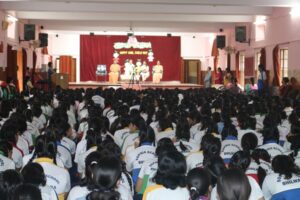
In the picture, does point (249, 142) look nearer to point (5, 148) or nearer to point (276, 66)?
point (5, 148)

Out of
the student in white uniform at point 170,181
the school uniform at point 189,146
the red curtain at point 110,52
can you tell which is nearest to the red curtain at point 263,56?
the red curtain at point 110,52

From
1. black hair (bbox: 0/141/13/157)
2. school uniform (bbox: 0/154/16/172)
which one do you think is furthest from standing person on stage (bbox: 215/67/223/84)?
school uniform (bbox: 0/154/16/172)

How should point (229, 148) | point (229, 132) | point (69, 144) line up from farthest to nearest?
point (69, 144)
point (229, 132)
point (229, 148)

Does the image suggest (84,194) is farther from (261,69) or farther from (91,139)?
(261,69)

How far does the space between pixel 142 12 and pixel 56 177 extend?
1285cm

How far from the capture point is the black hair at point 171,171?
348cm

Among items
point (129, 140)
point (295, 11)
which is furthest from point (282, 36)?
point (129, 140)

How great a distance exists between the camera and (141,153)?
5.30 meters

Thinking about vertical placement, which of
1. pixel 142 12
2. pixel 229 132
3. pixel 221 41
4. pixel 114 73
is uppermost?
pixel 142 12

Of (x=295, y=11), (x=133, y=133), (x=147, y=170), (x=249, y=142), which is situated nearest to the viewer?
(x=147, y=170)

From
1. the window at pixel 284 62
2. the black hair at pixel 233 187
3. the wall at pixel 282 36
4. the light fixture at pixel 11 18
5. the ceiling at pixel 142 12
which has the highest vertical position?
the ceiling at pixel 142 12

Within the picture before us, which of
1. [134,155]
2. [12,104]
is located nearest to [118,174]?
[134,155]

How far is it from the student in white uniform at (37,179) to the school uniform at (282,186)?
5.51 ft

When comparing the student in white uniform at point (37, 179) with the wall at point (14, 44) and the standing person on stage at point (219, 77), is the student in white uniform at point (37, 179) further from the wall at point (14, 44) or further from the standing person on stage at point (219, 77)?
the standing person on stage at point (219, 77)
